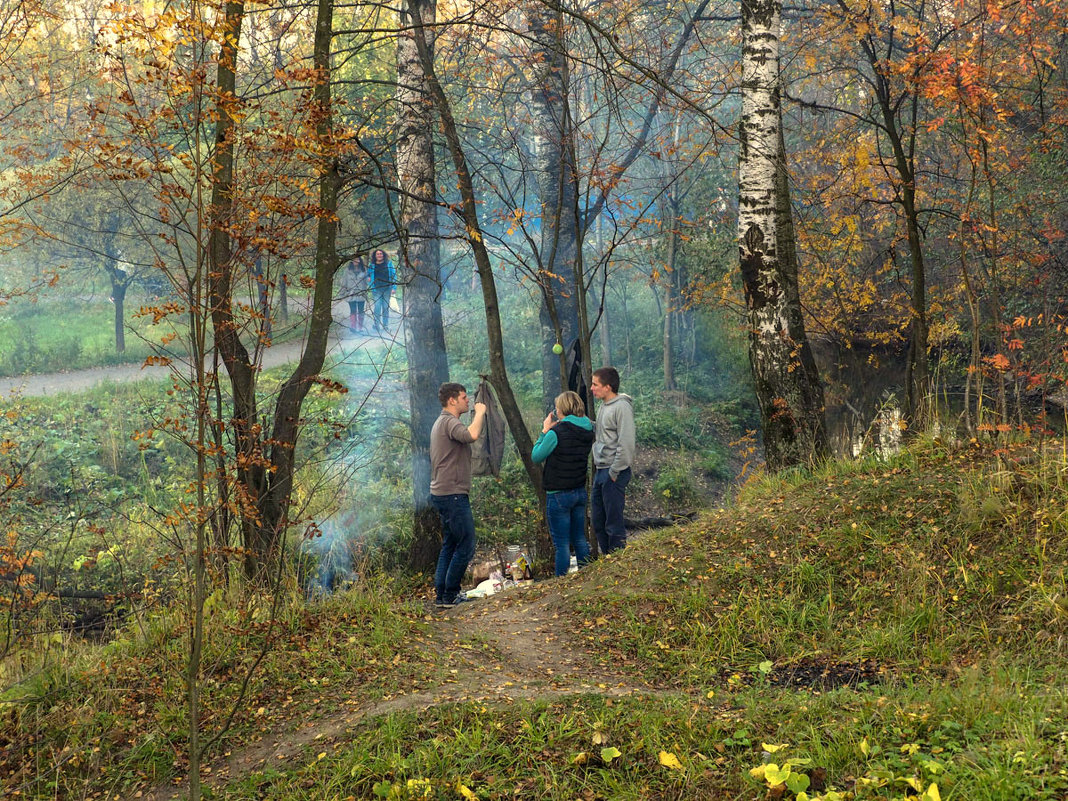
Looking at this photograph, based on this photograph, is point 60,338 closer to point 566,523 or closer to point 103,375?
point 103,375

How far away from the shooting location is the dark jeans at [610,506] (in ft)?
25.8

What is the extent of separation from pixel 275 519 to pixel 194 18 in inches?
143

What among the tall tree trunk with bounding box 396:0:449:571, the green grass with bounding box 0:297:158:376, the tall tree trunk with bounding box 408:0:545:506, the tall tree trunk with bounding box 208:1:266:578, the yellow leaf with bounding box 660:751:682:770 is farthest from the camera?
the green grass with bounding box 0:297:158:376

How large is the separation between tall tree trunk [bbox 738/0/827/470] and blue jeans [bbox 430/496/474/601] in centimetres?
300

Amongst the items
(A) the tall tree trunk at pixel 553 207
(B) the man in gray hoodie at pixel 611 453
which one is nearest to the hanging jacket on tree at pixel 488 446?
(B) the man in gray hoodie at pixel 611 453

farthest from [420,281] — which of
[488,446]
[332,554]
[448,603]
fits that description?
[448,603]

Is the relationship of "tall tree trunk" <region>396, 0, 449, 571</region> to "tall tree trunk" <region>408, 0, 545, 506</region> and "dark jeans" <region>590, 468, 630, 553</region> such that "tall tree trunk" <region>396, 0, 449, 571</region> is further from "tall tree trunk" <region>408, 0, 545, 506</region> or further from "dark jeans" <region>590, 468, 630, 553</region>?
"dark jeans" <region>590, 468, 630, 553</region>

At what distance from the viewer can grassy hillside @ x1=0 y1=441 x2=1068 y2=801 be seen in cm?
333

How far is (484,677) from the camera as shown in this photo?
4.90 meters

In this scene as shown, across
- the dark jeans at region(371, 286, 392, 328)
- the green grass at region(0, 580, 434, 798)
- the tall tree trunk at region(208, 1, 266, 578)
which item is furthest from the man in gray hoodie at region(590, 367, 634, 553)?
the dark jeans at region(371, 286, 392, 328)

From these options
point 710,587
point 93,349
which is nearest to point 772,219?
point 710,587

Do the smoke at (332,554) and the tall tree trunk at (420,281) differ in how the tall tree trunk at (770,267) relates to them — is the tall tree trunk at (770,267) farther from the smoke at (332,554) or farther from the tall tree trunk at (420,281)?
the smoke at (332,554)

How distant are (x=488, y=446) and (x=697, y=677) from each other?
365 cm

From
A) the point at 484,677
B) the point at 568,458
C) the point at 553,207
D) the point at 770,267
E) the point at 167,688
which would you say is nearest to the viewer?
the point at 167,688
